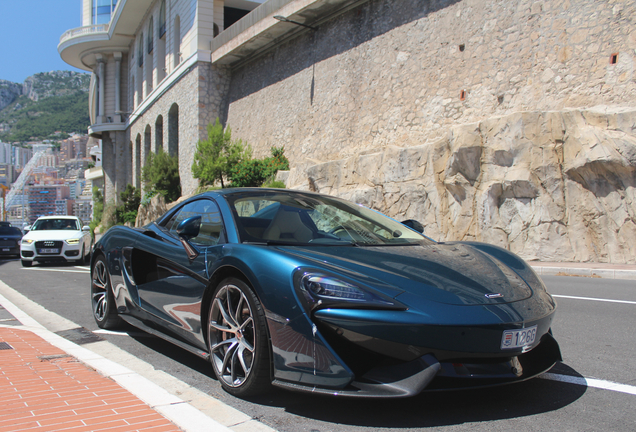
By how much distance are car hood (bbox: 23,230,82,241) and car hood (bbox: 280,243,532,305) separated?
39.4 ft

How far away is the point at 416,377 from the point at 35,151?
222364mm

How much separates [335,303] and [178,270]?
57.3 inches

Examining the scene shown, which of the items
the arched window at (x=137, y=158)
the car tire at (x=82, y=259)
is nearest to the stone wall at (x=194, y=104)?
the arched window at (x=137, y=158)

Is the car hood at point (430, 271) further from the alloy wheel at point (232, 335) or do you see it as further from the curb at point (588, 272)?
the curb at point (588, 272)

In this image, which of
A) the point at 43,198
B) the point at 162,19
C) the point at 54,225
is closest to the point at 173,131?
the point at 162,19

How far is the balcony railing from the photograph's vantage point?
1897 inches

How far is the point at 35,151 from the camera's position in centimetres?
19388

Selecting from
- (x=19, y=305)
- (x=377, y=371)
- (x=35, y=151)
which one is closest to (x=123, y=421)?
(x=377, y=371)

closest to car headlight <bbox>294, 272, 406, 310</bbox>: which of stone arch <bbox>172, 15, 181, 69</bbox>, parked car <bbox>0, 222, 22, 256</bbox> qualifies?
parked car <bbox>0, 222, 22, 256</bbox>

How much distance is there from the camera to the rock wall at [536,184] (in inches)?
443

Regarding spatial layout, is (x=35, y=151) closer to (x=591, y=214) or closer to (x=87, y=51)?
(x=87, y=51)

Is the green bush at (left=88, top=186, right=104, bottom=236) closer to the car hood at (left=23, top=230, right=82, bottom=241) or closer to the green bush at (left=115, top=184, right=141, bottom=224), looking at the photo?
the green bush at (left=115, top=184, right=141, bottom=224)

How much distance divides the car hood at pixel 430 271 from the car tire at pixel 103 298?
2.48 m

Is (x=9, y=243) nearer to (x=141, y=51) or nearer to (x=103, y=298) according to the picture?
(x=103, y=298)
